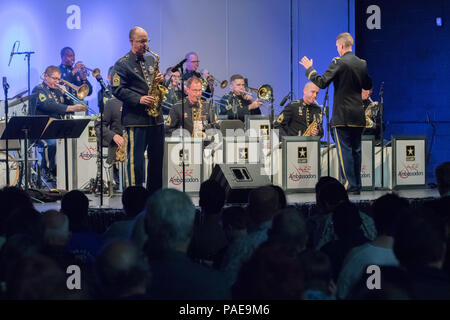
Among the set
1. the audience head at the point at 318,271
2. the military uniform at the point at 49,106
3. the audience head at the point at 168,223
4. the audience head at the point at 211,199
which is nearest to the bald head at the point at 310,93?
the military uniform at the point at 49,106

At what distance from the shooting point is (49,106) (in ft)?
33.2

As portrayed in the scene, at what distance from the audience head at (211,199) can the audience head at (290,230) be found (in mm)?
1642

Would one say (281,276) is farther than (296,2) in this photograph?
No

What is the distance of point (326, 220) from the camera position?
4.48 metres

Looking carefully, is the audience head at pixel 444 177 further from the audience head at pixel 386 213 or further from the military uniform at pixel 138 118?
the military uniform at pixel 138 118

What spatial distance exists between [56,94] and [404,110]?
6547 mm

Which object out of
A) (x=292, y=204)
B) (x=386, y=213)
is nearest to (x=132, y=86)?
(x=292, y=204)

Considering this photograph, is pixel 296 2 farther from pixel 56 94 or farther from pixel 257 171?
pixel 257 171

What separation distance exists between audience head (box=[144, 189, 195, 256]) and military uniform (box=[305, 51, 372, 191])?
4.96 meters

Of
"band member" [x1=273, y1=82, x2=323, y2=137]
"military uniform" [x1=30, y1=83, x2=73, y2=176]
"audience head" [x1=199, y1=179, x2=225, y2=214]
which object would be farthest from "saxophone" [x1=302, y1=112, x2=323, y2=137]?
"audience head" [x1=199, y1=179, x2=225, y2=214]

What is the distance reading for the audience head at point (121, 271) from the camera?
2533 millimetres
